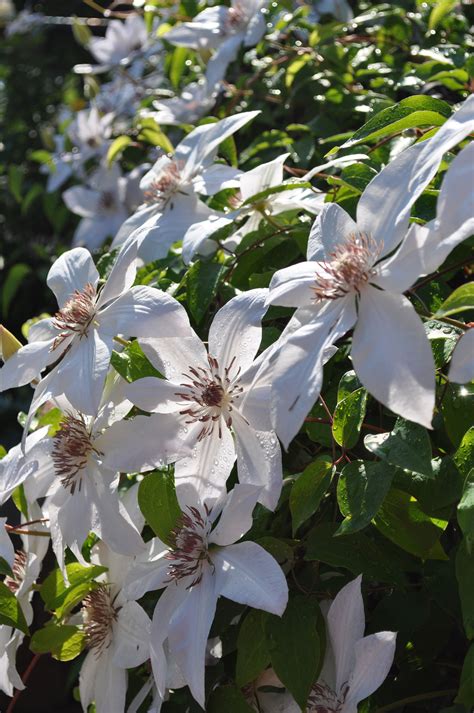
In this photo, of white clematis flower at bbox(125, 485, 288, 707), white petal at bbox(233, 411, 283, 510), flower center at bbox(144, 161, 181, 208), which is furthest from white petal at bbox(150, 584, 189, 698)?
flower center at bbox(144, 161, 181, 208)

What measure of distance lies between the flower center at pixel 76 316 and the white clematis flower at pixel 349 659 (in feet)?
0.97

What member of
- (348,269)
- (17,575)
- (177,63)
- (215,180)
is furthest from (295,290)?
(177,63)

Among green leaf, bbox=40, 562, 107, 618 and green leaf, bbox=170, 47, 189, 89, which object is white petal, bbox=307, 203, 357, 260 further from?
green leaf, bbox=170, 47, 189, 89

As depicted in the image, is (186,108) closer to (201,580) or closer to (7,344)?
(7,344)

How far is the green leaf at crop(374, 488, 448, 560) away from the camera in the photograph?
672 millimetres

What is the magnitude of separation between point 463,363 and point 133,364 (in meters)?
0.31

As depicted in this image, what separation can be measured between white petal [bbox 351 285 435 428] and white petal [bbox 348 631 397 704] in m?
0.21

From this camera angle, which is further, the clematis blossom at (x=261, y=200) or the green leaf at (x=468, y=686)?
the clematis blossom at (x=261, y=200)

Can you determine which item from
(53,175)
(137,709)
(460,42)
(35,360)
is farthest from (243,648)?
(53,175)

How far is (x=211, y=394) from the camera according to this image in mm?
688

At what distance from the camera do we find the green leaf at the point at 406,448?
Answer: 0.61m

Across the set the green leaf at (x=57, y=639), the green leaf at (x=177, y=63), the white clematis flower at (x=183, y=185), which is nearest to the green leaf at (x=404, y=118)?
the white clematis flower at (x=183, y=185)

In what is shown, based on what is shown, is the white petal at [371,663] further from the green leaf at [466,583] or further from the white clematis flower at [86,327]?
the white clematis flower at [86,327]

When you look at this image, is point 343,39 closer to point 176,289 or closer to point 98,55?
point 176,289
